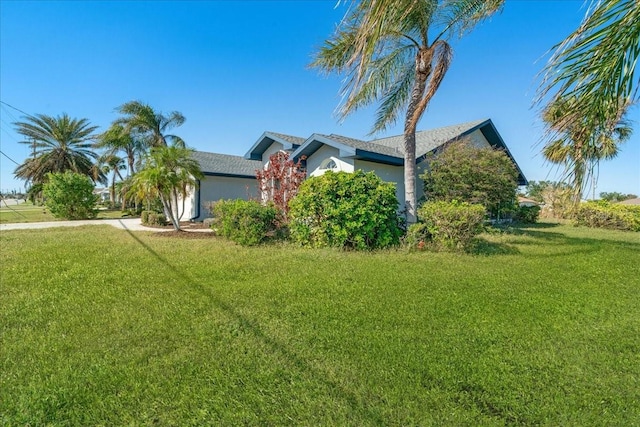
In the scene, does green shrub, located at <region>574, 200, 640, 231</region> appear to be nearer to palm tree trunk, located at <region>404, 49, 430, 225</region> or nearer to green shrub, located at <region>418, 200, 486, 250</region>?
green shrub, located at <region>418, 200, 486, 250</region>

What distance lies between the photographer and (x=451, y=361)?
9.92 feet

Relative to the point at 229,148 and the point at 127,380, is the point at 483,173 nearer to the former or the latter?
the point at 127,380

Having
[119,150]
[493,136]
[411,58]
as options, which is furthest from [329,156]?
[119,150]

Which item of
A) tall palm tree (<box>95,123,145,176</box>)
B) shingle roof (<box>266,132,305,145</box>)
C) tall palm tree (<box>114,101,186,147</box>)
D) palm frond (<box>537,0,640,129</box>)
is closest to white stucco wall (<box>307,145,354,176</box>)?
shingle roof (<box>266,132,305,145</box>)

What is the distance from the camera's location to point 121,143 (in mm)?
25016

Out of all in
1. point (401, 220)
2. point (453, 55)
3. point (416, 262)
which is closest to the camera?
point (416, 262)

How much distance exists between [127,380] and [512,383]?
3.41m

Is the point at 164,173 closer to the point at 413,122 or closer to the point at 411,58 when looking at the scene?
the point at 413,122

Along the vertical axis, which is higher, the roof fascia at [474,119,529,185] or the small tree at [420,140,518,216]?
the roof fascia at [474,119,529,185]

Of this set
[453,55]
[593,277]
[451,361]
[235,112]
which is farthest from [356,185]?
[235,112]

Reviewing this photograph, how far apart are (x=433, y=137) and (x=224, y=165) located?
13.5 metres

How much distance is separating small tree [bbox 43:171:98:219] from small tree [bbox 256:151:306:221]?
1482cm

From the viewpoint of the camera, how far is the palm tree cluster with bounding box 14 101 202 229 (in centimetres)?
1318

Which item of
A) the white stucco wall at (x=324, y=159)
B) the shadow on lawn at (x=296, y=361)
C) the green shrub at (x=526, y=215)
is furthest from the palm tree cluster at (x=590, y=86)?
the green shrub at (x=526, y=215)
